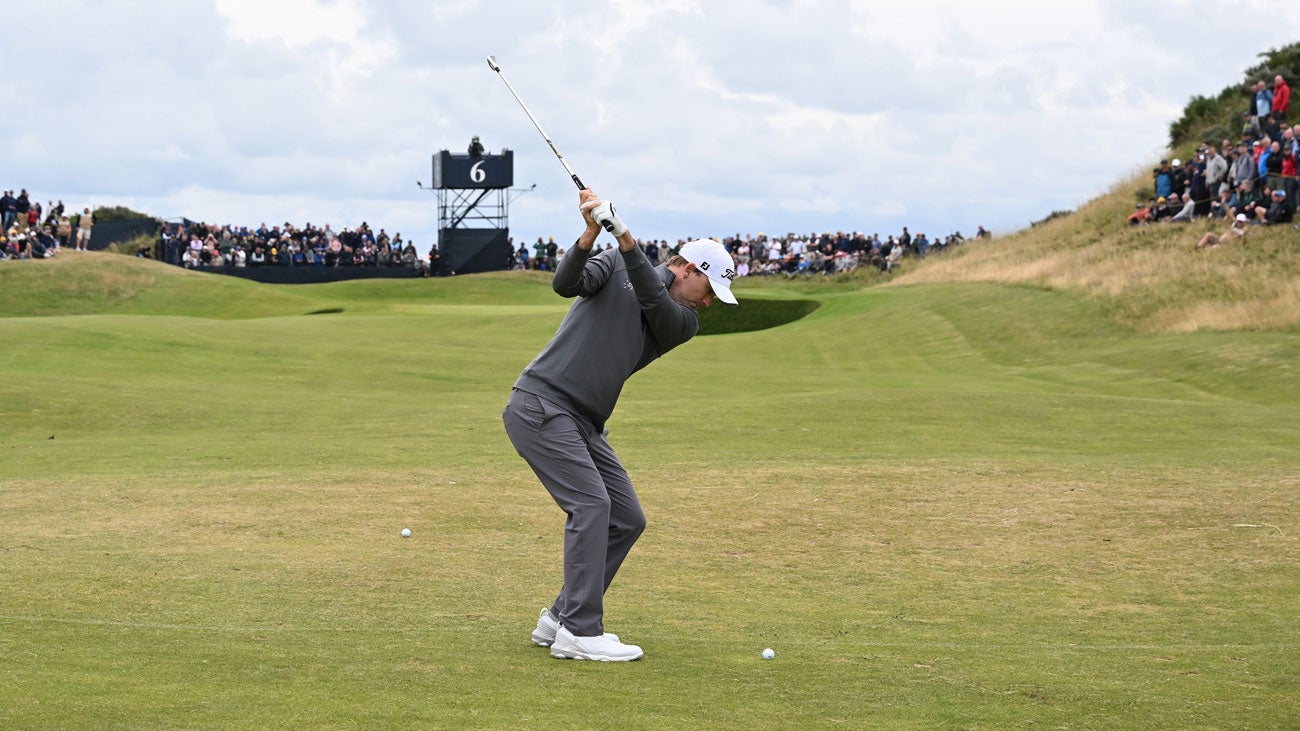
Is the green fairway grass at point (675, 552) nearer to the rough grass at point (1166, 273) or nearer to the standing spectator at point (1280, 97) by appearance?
the rough grass at point (1166, 273)

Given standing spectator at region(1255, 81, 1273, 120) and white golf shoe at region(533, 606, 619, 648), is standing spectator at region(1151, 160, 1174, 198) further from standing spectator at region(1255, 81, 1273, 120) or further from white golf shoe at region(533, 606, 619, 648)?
white golf shoe at region(533, 606, 619, 648)

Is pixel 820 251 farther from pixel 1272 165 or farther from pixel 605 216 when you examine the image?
pixel 605 216

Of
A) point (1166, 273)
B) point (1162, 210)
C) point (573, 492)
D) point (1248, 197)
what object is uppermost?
point (1248, 197)

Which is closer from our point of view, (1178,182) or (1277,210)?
(1277,210)

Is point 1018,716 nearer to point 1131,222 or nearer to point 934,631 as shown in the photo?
point 934,631

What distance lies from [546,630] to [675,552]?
3.88m

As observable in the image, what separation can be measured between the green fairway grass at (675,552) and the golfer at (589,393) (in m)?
0.32

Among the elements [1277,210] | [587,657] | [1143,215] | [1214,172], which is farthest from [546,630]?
[1143,215]

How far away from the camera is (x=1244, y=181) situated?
1590 inches

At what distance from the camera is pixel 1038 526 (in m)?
12.8

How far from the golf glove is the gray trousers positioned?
110cm

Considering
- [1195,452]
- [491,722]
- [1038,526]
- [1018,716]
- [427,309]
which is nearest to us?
[491,722]

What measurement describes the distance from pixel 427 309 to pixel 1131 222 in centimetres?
2478

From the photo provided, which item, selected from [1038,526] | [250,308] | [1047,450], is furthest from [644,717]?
[250,308]
